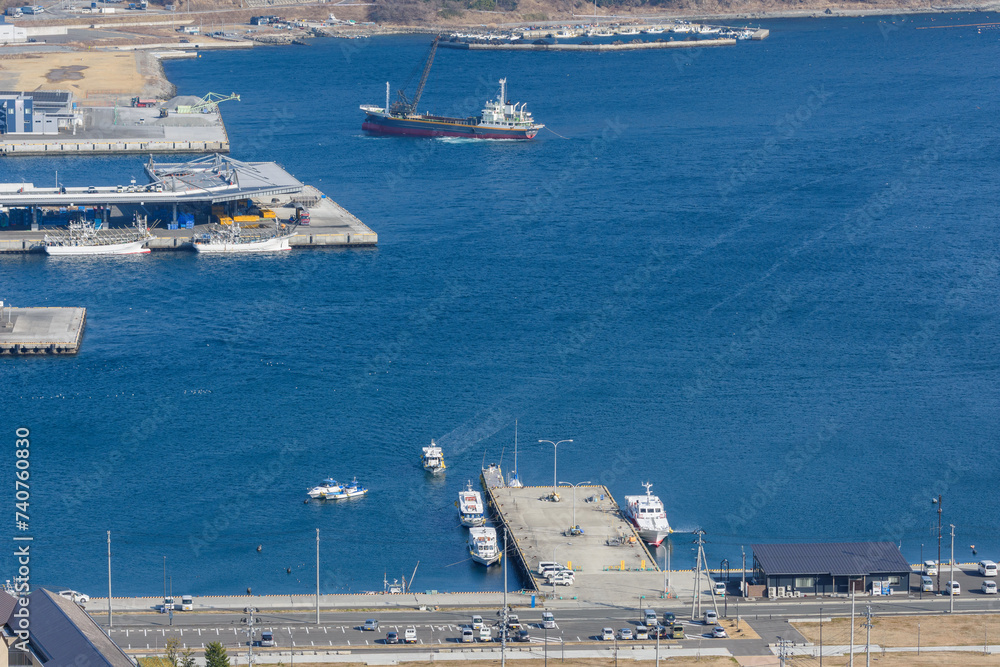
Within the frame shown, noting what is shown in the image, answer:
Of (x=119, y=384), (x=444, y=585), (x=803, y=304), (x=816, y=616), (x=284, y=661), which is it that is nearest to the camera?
(x=284, y=661)

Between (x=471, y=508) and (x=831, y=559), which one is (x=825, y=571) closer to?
(x=831, y=559)

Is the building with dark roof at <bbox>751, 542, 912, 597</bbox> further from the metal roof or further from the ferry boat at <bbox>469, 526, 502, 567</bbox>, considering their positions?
the ferry boat at <bbox>469, 526, 502, 567</bbox>

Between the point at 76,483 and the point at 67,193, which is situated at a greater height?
the point at 67,193

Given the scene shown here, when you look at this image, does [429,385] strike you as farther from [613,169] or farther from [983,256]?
[613,169]

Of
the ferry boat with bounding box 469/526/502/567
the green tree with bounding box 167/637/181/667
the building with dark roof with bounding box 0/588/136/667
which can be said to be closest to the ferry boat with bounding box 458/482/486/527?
the ferry boat with bounding box 469/526/502/567

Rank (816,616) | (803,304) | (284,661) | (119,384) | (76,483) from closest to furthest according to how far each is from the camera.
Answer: (284,661) → (816,616) → (76,483) → (119,384) → (803,304)

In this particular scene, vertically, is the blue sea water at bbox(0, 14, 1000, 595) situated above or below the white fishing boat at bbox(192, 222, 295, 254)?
below

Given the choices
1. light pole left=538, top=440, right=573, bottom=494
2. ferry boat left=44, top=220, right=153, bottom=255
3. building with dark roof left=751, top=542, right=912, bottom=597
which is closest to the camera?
building with dark roof left=751, top=542, right=912, bottom=597

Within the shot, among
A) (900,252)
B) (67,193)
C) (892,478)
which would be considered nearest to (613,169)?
(900,252)

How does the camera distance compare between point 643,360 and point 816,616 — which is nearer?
point 816,616
